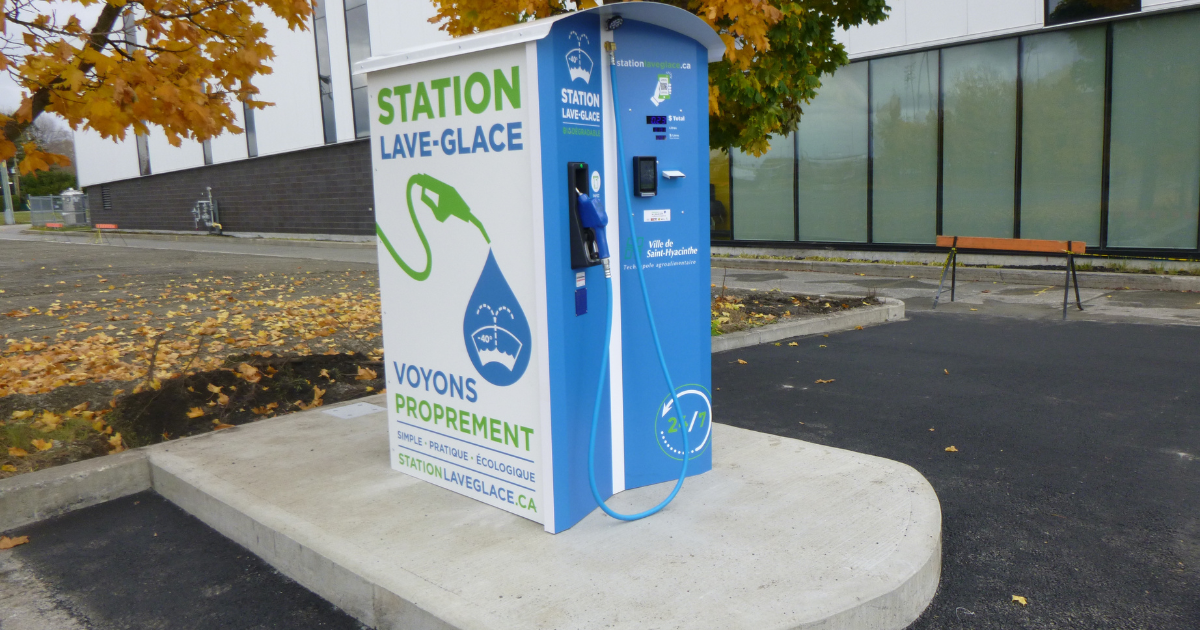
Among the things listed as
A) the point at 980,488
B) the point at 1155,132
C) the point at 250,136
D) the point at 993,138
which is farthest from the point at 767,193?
the point at 250,136

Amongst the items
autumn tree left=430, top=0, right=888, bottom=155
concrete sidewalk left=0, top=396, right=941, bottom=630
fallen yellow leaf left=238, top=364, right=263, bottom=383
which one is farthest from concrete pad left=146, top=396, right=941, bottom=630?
autumn tree left=430, top=0, right=888, bottom=155

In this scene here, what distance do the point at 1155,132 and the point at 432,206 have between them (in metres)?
12.9

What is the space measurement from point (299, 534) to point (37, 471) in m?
2.10

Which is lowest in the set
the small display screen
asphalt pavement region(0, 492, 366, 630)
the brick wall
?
asphalt pavement region(0, 492, 366, 630)

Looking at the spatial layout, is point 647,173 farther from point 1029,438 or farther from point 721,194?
point 721,194

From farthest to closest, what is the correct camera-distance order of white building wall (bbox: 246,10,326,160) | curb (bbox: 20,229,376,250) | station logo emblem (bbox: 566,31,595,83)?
1. white building wall (bbox: 246,10,326,160)
2. curb (bbox: 20,229,376,250)
3. station logo emblem (bbox: 566,31,595,83)

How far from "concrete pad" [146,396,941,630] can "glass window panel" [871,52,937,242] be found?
12.1m

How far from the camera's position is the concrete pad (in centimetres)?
308

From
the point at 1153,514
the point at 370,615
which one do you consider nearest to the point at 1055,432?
the point at 1153,514

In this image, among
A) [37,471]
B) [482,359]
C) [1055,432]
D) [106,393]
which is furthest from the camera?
[106,393]

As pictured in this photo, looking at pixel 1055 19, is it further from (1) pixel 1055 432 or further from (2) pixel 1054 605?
(2) pixel 1054 605

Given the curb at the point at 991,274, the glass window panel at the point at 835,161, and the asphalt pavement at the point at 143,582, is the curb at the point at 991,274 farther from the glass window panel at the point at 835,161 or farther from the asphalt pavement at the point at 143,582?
the asphalt pavement at the point at 143,582

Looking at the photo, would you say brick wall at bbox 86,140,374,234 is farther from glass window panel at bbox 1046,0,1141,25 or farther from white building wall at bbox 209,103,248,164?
glass window panel at bbox 1046,0,1141,25

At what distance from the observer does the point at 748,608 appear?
3.02 metres
